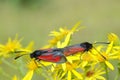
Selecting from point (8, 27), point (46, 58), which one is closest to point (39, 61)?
point (46, 58)

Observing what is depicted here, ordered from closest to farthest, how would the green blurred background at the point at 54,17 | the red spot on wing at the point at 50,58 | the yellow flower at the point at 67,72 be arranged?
the red spot on wing at the point at 50,58 < the yellow flower at the point at 67,72 < the green blurred background at the point at 54,17

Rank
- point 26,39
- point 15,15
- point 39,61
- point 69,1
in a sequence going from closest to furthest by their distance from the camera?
point 39,61 → point 26,39 → point 15,15 → point 69,1

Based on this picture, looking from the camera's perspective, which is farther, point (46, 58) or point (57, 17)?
point (57, 17)

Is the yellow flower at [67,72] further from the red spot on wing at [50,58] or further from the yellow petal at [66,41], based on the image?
the yellow petal at [66,41]

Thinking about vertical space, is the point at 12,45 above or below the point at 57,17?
above

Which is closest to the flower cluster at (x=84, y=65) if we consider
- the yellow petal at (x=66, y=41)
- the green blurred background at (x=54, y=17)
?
the yellow petal at (x=66, y=41)

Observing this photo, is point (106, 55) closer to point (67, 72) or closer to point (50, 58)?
point (67, 72)

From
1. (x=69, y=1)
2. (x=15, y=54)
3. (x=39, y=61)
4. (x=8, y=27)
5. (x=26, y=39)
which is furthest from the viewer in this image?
(x=69, y=1)

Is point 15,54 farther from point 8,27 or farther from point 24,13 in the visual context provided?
point 24,13
